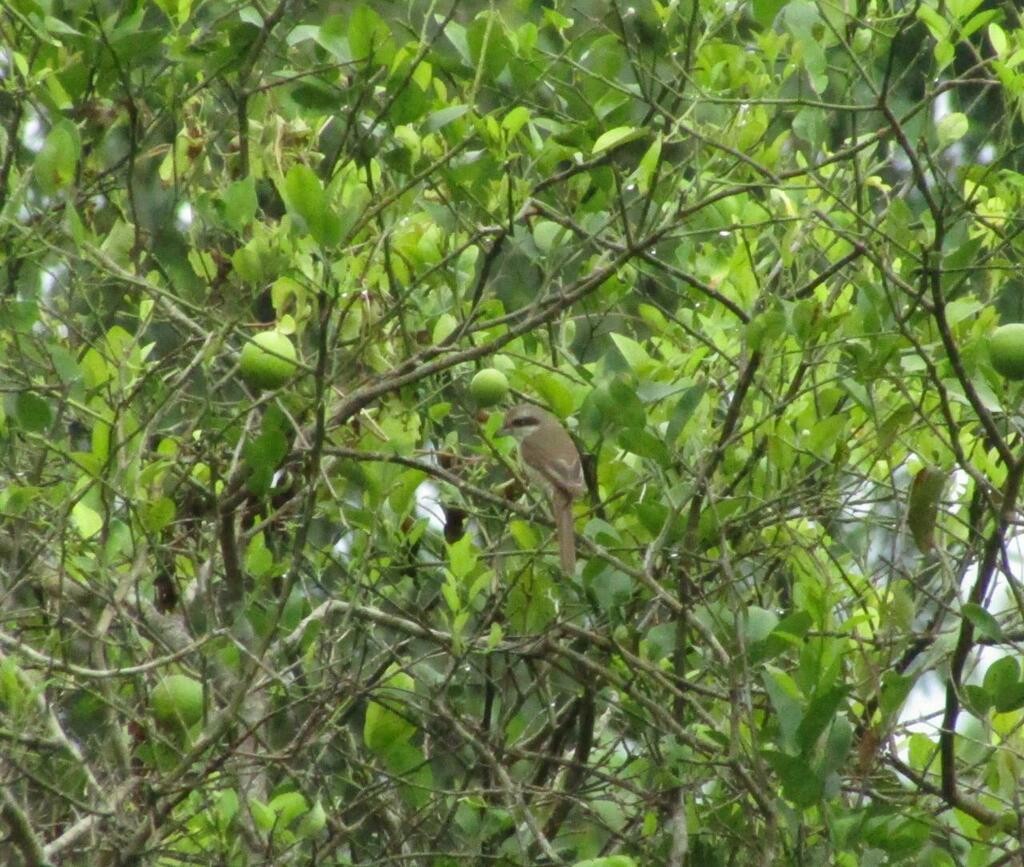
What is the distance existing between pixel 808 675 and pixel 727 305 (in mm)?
1006

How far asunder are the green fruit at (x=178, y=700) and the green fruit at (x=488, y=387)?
2.75 ft

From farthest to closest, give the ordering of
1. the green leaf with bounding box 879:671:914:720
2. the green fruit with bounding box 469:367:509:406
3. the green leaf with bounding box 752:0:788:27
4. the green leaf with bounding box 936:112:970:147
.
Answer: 1. the green leaf with bounding box 936:112:970:147
2. the green fruit with bounding box 469:367:509:406
3. the green leaf with bounding box 752:0:788:27
4. the green leaf with bounding box 879:671:914:720

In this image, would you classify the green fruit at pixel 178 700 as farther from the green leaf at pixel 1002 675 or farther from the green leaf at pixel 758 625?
the green leaf at pixel 1002 675

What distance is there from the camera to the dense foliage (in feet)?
9.95

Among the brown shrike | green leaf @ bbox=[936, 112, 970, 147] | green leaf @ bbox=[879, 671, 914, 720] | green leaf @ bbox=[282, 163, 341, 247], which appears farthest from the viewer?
the brown shrike

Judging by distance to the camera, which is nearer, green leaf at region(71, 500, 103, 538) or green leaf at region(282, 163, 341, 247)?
green leaf at region(282, 163, 341, 247)

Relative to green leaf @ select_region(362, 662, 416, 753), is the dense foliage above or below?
above

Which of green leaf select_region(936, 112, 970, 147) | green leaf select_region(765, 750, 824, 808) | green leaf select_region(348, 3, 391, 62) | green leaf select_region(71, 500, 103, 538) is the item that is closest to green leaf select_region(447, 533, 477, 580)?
green leaf select_region(71, 500, 103, 538)

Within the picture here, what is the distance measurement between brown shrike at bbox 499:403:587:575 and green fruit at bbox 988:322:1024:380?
1229mm

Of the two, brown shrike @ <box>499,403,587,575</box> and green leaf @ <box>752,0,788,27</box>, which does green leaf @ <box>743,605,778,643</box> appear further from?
green leaf @ <box>752,0,788,27</box>

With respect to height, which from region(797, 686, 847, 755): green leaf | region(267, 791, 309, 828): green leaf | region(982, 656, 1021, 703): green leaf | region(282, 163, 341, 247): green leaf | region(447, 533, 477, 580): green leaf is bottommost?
region(267, 791, 309, 828): green leaf

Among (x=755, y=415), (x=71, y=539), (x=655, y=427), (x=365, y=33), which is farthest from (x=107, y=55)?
(x=755, y=415)

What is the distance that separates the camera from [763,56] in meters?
4.03

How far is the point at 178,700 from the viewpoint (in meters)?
3.11
